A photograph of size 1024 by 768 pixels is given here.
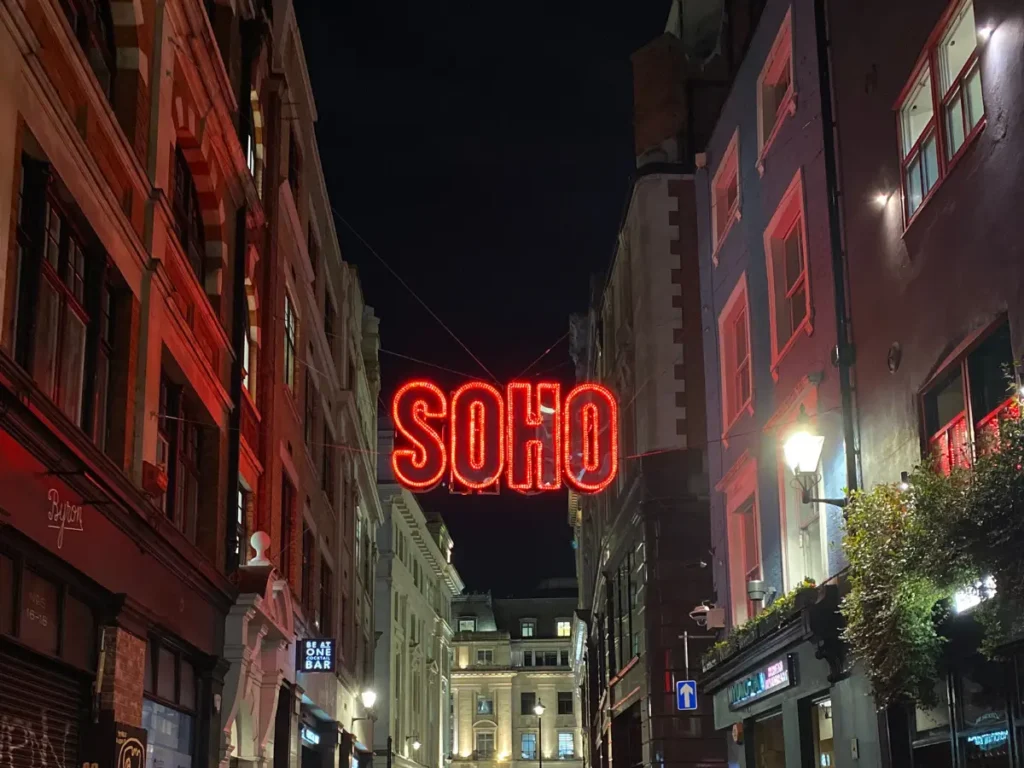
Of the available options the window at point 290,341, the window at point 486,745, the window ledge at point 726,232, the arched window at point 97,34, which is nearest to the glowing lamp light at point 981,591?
the arched window at point 97,34

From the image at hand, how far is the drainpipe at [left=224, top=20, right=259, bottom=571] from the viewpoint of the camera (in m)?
19.8

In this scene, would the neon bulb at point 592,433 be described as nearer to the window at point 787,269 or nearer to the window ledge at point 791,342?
the window ledge at point 791,342

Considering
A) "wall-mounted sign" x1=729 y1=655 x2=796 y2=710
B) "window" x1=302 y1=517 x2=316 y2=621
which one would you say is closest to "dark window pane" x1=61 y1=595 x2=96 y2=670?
"wall-mounted sign" x1=729 y1=655 x2=796 y2=710

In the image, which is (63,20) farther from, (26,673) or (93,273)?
(26,673)

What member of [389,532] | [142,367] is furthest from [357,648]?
[142,367]

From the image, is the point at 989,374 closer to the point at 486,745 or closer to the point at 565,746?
the point at 486,745

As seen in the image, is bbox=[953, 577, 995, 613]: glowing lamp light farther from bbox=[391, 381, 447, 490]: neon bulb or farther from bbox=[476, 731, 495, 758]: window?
bbox=[476, 731, 495, 758]: window

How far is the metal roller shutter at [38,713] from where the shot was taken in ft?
34.4

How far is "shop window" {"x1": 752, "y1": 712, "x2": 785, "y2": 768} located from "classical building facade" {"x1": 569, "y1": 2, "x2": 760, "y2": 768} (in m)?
6.66

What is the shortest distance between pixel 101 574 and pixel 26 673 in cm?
193

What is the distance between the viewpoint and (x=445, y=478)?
2194 centimetres

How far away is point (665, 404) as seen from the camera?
31.2m

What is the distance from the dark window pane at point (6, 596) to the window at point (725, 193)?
14.8 metres

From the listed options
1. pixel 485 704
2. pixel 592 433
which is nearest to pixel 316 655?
pixel 592 433
